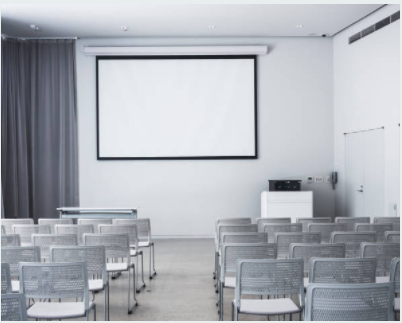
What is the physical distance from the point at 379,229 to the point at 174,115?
19.9ft

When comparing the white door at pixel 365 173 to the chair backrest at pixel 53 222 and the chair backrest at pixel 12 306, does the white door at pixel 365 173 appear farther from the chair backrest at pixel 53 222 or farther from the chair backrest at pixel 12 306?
the chair backrest at pixel 12 306

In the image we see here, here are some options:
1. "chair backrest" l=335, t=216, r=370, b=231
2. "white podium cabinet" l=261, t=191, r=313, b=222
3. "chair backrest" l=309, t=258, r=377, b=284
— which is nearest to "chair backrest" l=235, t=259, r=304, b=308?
"chair backrest" l=309, t=258, r=377, b=284

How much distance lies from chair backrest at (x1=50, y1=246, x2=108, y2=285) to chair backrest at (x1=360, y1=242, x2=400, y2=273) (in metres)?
2.20

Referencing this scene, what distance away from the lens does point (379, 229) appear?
19.4 ft

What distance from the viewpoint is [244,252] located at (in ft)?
14.4

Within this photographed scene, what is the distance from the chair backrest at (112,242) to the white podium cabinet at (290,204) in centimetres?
536

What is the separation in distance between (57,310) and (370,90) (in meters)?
7.37

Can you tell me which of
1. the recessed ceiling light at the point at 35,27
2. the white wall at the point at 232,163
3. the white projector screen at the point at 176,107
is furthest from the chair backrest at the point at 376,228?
the recessed ceiling light at the point at 35,27

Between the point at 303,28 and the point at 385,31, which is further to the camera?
the point at 303,28

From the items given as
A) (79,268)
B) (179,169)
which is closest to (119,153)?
(179,169)

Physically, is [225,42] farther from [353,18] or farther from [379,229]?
[379,229]

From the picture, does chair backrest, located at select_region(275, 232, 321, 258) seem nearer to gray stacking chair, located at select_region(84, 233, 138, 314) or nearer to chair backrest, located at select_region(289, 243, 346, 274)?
chair backrest, located at select_region(289, 243, 346, 274)

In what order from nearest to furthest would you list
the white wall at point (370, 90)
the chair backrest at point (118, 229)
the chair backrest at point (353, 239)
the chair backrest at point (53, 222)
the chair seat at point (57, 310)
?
1. the chair seat at point (57, 310)
2. the chair backrest at point (353, 239)
3. the chair backrest at point (118, 229)
4. the chair backrest at point (53, 222)
5. the white wall at point (370, 90)

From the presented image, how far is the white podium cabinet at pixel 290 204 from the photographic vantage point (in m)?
10.1
